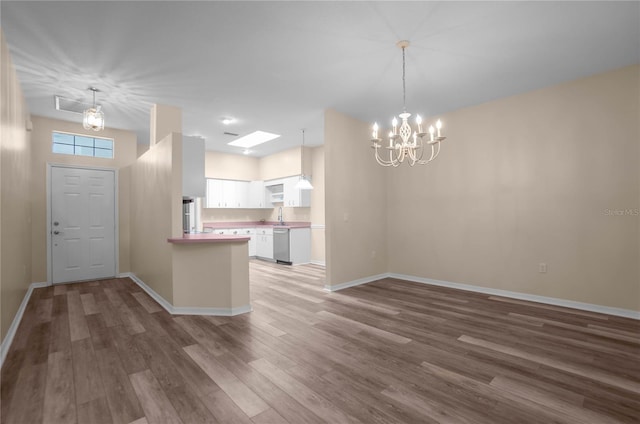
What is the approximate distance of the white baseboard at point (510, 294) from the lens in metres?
3.51

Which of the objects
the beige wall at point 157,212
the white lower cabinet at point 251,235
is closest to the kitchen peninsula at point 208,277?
the beige wall at point 157,212

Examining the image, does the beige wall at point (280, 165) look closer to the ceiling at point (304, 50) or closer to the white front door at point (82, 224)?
the ceiling at point (304, 50)

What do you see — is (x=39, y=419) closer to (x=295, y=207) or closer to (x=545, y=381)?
(x=545, y=381)

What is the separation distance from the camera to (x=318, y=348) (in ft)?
8.86

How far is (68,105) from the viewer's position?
4.37 metres

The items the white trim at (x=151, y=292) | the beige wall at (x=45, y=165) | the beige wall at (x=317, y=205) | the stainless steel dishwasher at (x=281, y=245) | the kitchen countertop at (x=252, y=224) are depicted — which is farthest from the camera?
the kitchen countertop at (x=252, y=224)

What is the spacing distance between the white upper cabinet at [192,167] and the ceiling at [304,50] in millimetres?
769

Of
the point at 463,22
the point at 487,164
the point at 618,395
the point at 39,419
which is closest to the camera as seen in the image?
the point at 39,419

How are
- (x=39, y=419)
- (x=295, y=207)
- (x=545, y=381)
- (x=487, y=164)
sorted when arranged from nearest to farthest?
(x=39, y=419)
(x=545, y=381)
(x=487, y=164)
(x=295, y=207)

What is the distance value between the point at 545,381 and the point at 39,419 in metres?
3.29

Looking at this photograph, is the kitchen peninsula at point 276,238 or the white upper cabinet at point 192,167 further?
the kitchen peninsula at point 276,238

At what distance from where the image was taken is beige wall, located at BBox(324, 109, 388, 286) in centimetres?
477

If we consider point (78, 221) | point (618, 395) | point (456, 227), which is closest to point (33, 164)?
point (78, 221)

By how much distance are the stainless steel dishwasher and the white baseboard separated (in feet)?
7.80
